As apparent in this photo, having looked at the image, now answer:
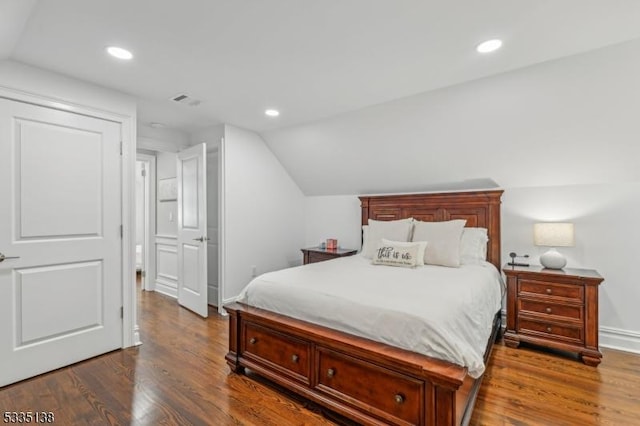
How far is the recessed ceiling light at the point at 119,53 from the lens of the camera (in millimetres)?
2107

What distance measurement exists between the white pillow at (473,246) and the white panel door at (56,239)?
10.9 feet

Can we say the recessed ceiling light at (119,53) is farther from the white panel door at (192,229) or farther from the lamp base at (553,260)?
the lamp base at (553,260)

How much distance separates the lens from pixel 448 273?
8.86 ft

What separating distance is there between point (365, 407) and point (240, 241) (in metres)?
2.68

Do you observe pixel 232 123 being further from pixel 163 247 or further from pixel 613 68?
pixel 613 68

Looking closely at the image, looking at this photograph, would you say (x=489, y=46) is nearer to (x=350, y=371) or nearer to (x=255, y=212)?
(x=350, y=371)

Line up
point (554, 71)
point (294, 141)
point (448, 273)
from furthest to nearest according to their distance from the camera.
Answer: point (294, 141) < point (448, 273) < point (554, 71)

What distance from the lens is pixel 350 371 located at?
6.00ft

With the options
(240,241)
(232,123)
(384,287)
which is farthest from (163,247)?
(384,287)

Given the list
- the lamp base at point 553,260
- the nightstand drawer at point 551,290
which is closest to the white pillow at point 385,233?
the nightstand drawer at point 551,290

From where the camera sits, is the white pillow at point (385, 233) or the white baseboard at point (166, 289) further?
the white baseboard at point (166, 289)

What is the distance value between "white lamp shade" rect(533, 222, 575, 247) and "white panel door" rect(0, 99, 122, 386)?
388 centimetres

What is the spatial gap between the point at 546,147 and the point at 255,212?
330cm

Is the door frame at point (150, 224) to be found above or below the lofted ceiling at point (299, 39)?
below
